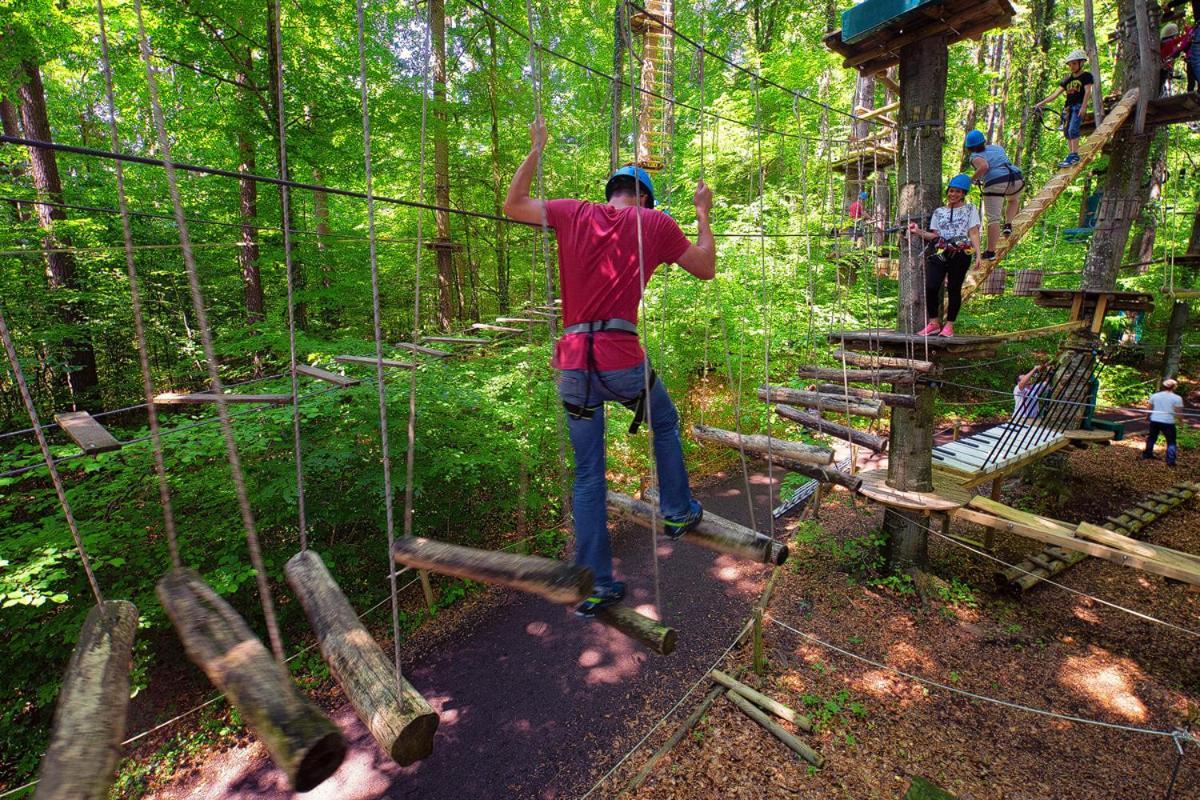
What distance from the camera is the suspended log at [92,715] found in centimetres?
104

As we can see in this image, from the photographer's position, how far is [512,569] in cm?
193

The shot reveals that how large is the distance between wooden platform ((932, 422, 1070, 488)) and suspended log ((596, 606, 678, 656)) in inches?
178

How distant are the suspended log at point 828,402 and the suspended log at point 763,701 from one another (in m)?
2.59

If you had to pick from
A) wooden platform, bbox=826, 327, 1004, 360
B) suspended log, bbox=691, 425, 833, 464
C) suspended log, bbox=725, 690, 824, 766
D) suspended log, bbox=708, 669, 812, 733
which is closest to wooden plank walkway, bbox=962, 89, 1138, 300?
wooden platform, bbox=826, 327, 1004, 360

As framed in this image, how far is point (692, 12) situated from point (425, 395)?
12.5 metres

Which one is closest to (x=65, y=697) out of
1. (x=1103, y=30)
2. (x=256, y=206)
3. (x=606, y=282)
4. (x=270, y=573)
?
(x=606, y=282)

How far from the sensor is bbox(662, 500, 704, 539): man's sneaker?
2414mm

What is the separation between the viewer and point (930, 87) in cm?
431

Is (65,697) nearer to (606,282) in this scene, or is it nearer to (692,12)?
(606,282)

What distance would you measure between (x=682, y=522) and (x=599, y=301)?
111cm

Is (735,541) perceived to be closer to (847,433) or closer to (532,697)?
(847,433)

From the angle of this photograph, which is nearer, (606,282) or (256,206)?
(606,282)

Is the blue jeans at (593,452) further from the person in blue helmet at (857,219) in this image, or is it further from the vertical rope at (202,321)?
the person in blue helmet at (857,219)

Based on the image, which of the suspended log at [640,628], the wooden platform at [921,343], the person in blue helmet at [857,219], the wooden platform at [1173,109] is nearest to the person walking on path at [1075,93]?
the wooden platform at [1173,109]
